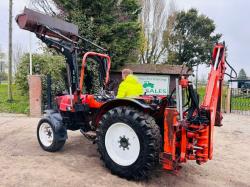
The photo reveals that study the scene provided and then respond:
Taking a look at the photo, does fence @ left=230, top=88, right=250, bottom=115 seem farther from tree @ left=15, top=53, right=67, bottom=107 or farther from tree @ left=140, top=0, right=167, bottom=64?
tree @ left=140, top=0, right=167, bottom=64

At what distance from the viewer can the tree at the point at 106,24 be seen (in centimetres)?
1330

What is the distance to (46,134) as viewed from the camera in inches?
221

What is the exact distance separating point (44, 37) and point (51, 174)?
260cm

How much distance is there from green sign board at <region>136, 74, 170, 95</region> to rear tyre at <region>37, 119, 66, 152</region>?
33.3ft

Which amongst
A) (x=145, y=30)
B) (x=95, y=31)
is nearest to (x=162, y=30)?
(x=145, y=30)

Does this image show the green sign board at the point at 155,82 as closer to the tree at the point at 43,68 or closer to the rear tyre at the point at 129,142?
the tree at the point at 43,68

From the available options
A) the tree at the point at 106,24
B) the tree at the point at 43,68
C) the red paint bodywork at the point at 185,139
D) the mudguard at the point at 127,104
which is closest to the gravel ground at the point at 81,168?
the red paint bodywork at the point at 185,139

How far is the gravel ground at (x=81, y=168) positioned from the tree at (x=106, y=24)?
25.4ft

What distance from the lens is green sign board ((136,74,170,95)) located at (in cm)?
1541

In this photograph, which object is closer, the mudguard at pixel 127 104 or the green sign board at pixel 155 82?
the mudguard at pixel 127 104

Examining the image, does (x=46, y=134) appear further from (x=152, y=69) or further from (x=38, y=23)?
(x=152, y=69)

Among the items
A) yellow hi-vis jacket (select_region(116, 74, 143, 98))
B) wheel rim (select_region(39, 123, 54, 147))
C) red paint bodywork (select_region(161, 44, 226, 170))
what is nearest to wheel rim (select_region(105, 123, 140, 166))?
red paint bodywork (select_region(161, 44, 226, 170))

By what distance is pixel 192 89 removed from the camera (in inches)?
162

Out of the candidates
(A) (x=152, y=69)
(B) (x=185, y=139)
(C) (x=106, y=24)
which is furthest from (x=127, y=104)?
(A) (x=152, y=69)
